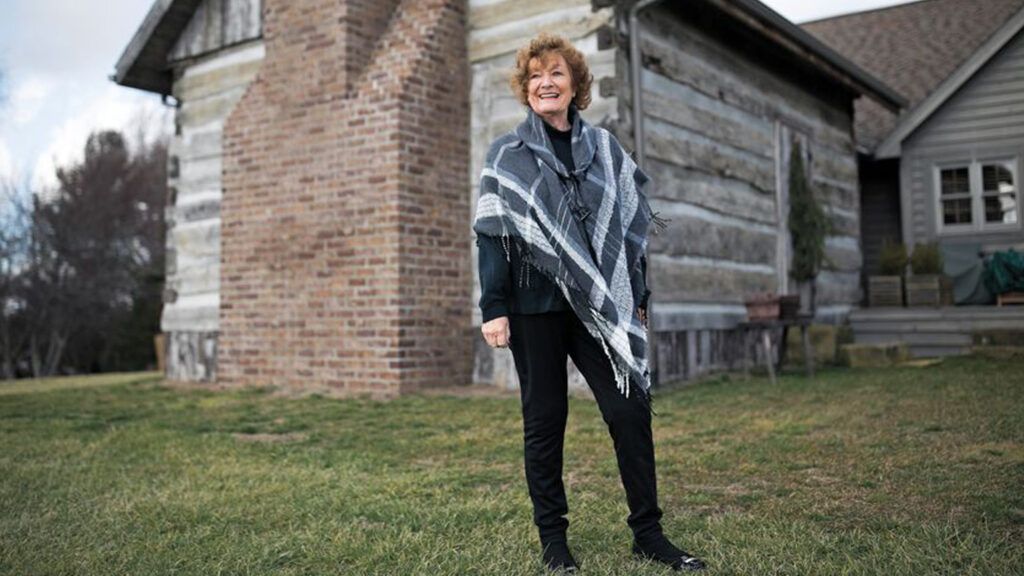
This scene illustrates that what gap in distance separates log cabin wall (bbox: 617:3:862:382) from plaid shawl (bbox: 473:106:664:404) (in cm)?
484

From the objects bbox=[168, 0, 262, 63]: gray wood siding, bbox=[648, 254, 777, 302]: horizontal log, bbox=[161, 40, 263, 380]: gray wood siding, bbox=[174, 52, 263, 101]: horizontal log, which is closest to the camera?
bbox=[648, 254, 777, 302]: horizontal log

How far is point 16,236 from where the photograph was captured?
22812 millimetres

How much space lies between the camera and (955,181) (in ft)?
46.3

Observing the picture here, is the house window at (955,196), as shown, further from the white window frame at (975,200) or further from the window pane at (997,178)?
the window pane at (997,178)

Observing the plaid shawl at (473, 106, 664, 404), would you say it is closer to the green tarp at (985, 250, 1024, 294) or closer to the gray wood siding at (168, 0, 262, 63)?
the gray wood siding at (168, 0, 262, 63)

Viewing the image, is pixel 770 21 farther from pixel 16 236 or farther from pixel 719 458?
pixel 16 236

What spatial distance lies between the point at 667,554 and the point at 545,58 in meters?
1.70

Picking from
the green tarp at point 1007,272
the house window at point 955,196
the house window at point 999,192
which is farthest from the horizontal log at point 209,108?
the house window at point 999,192

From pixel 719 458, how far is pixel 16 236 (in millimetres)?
22556

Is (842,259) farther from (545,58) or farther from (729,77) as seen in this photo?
(545,58)

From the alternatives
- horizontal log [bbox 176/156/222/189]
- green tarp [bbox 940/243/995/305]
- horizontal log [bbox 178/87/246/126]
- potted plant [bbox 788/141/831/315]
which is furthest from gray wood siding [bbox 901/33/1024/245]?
horizontal log [bbox 176/156/222/189]

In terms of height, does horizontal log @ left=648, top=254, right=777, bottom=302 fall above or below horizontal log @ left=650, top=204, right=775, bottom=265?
below

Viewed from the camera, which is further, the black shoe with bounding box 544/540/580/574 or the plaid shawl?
the plaid shawl

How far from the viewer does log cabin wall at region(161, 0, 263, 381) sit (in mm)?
10008
